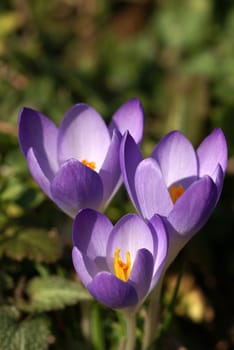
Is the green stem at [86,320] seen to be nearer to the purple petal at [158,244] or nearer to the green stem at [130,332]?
the green stem at [130,332]

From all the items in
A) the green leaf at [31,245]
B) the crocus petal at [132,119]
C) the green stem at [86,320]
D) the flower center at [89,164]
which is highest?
the crocus petal at [132,119]

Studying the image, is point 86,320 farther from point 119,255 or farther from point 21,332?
point 119,255

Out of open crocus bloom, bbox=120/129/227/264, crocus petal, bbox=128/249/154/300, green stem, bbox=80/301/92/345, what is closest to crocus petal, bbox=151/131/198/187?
open crocus bloom, bbox=120/129/227/264

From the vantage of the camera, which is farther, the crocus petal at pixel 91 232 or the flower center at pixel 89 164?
the flower center at pixel 89 164

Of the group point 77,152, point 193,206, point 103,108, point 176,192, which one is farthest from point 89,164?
point 103,108

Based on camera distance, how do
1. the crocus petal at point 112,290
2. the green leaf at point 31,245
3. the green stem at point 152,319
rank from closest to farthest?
1. the crocus petal at point 112,290
2. the green stem at point 152,319
3. the green leaf at point 31,245

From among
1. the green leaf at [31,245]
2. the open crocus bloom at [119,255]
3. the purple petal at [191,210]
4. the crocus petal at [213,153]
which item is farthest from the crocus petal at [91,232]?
the green leaf at [31,245]

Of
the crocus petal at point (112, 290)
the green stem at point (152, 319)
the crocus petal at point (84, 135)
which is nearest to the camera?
the crocus petal at point (112, 290)
